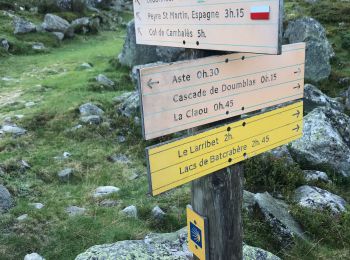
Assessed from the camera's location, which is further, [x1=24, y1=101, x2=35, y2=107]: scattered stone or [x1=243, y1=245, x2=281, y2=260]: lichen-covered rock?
[x1=24, y1=101, x2=35, y2=107]: scattered stone

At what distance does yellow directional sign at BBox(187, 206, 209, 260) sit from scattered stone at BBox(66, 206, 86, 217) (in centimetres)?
271

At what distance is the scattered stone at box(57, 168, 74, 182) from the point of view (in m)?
6.76

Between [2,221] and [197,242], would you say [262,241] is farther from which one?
[2,221]

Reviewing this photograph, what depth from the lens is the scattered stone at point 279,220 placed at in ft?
17.5

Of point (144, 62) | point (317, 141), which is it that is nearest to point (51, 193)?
point (317, 141)

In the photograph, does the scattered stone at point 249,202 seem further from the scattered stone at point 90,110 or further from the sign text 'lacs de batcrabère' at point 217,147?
the scattered stone at point 90,110

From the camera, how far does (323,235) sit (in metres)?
5.62

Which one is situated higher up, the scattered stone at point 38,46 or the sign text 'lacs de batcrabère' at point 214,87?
the sign text 'lacs de batcrabère' at point 214,87

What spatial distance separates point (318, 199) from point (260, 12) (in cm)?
453

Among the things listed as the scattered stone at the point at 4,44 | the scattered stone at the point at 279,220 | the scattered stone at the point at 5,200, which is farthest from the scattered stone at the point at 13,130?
the scattered stone at the point at 4,44

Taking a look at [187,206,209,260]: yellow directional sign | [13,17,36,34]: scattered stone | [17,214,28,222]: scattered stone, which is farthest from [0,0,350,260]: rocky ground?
[13,17,36,34]: scattered stone

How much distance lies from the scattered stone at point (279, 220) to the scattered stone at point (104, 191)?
2080 millimetres

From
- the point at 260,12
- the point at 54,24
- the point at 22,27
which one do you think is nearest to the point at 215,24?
the point at 260,12

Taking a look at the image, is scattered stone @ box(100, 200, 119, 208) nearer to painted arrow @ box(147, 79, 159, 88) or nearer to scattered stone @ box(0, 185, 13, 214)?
scattered stone @ box(0, 185, 13, 214)
